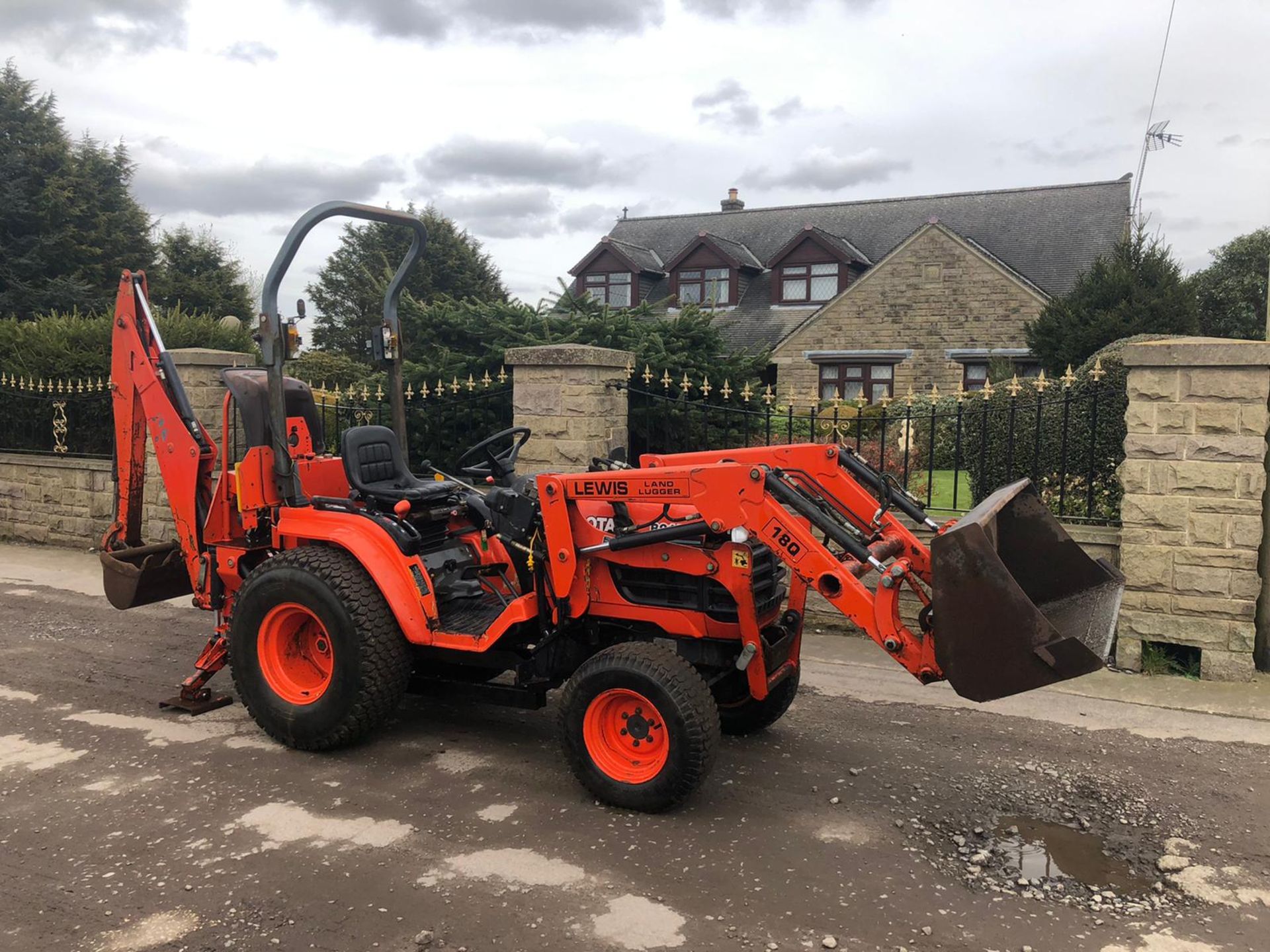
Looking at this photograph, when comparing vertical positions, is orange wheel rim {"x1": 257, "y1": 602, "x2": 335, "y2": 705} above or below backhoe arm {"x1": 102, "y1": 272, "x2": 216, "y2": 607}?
below

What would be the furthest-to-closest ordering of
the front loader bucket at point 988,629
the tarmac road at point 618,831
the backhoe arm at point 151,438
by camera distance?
the backhoe arm at point 151,438
the front loader bucket at point 988,629
the tarmac road at point 618,831

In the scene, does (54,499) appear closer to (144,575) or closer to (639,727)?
(144,575)

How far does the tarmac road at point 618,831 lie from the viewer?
3133 millimetres

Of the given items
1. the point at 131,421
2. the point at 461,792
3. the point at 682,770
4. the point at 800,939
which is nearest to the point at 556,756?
the point at 461,792

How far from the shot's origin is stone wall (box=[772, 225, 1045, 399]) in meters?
21.9

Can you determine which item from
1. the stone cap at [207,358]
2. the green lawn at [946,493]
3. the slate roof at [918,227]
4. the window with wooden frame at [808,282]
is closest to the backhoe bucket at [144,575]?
the stone cap at [207,358]

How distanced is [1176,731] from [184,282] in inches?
1236

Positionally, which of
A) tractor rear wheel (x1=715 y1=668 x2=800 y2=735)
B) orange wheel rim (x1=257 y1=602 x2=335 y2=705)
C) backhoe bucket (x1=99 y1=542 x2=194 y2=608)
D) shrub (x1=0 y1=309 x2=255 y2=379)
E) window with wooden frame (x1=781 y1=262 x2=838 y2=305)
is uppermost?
window with wooden frame (x1=781 y1=262 x2=838 y2=305)

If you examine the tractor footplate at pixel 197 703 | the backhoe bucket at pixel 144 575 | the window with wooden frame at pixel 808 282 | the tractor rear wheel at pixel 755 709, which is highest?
the window with wooden frame at pixel 808 282

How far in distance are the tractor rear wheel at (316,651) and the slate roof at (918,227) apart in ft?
58.2

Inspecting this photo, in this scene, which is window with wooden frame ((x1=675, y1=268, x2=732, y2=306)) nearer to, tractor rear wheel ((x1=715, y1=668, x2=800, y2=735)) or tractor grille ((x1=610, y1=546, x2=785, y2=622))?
tractor rear wheel ((x1=715, y1=668, x2=800, y2=735))

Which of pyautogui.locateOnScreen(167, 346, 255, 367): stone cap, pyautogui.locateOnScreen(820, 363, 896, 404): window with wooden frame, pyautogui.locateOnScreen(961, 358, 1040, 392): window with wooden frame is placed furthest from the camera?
pyautogui.locateOnScreen(820, 363, 896, 404): window with wooden frame

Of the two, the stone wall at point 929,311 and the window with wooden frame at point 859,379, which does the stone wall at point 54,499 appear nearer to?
the stone wall at point 929,311

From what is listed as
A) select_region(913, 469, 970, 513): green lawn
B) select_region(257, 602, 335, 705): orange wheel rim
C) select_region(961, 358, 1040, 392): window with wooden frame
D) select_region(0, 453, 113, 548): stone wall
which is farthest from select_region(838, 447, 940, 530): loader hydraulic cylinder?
select_region(961, 358, 1040, 392): window with wooden frame
